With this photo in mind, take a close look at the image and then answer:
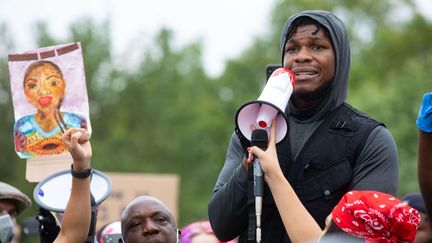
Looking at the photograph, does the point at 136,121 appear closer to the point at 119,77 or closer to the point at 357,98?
the point at 119,77

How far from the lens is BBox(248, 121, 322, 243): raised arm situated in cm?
433

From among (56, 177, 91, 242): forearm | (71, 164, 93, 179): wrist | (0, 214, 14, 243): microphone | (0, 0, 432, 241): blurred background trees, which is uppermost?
(71, 164, 93, 179): wrist

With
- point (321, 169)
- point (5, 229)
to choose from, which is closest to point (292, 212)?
Result: point (321, 169)

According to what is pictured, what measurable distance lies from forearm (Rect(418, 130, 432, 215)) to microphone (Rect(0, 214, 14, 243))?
2.76m

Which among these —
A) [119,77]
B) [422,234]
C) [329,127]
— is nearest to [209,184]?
[119,77]

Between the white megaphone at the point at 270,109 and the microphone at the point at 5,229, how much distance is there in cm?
213

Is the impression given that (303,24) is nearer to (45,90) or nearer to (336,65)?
(336,65)

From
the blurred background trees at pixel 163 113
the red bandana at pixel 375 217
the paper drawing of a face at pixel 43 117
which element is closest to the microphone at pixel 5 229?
the paper drawing of a face at pixel 43 117

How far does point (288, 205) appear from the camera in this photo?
4.34 metres

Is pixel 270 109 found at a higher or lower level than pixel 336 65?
lower

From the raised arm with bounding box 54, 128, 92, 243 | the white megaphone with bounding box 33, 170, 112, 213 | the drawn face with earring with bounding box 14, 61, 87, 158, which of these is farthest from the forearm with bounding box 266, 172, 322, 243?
the drawn face with earring with bounding box 14, 61, 87, 158

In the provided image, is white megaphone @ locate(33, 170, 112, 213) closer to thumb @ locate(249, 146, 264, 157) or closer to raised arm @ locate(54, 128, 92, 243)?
raised arm @ locate(54, 128, 92, 243)

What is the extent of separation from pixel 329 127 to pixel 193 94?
29.9 m

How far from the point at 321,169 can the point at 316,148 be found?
115 millimetres
